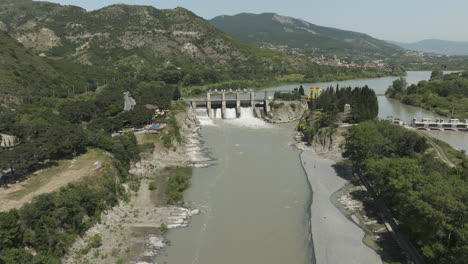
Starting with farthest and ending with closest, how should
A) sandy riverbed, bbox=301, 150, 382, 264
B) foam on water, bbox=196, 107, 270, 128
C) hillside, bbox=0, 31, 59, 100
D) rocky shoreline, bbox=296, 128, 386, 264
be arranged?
foam on water, bbox=196, 107, 270, 128 → hillside, bbox=0, 31, 59, 100 → rocky shoreline, bbox=296, 128, 386, 264 → sandy riverbed, bbox=301, 150, 382, 264

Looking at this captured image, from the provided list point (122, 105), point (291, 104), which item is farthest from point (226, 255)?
point (291, 104)

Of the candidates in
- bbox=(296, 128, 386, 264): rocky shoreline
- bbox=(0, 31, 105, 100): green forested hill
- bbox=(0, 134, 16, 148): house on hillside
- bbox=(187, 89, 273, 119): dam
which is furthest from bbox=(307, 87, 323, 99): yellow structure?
bbox=(0, 134, 16, 148): house on hillside

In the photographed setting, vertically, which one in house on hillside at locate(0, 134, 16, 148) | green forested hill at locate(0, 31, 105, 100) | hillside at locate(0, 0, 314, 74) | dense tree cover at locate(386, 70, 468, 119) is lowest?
house on hillside at locate(0, 134, 16, 148)

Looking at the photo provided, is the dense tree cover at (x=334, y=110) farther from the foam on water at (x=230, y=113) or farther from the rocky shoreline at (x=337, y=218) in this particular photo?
the foam on water at (x=230, y=113)

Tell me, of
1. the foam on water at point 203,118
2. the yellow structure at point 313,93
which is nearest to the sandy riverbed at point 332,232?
the foam on water at point 203,118

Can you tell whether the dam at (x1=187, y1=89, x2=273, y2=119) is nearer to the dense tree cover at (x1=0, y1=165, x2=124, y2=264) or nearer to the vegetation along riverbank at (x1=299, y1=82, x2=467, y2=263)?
the vegetation along riverbank at (x1=299, y1=82, x2=467, y2=263)

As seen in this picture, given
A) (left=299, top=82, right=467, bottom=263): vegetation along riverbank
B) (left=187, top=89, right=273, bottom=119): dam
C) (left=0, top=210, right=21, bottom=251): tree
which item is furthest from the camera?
(left=187, top=89, right=273, bottom=119): dam

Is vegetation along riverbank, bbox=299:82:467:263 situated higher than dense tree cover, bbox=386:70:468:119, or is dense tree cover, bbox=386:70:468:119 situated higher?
dense tree cover, bbox=386:70:468:119
